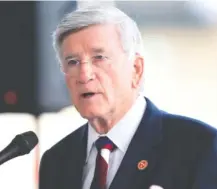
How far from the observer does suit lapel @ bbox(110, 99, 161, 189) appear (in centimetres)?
122

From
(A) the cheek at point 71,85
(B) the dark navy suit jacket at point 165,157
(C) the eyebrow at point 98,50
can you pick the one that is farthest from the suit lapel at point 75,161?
(C) the eyebrow at point 98,50

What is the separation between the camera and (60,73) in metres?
1.36

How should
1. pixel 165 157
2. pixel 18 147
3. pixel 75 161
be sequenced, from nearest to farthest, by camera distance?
1. pixel 18 147
2. pixel 165 157
3. pixel 75 161

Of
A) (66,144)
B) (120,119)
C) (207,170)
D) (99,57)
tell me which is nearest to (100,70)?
(99,57)

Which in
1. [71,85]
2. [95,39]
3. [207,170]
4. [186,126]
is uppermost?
[95,39]

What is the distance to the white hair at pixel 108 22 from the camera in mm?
1246

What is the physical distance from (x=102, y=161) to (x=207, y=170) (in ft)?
0.86

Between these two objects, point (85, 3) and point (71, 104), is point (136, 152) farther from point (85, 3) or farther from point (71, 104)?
point (85, 3)

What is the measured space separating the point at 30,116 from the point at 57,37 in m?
0.25

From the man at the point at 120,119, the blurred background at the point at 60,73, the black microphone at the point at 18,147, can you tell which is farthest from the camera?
the blurred background at the point at 60,73

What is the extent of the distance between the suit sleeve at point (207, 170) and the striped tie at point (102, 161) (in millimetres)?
225

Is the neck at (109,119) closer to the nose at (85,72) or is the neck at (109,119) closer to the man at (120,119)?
the man at (120,119)

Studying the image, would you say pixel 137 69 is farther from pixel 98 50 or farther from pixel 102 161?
pixel 102 161

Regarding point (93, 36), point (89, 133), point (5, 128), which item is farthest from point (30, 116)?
point (93, 36)
